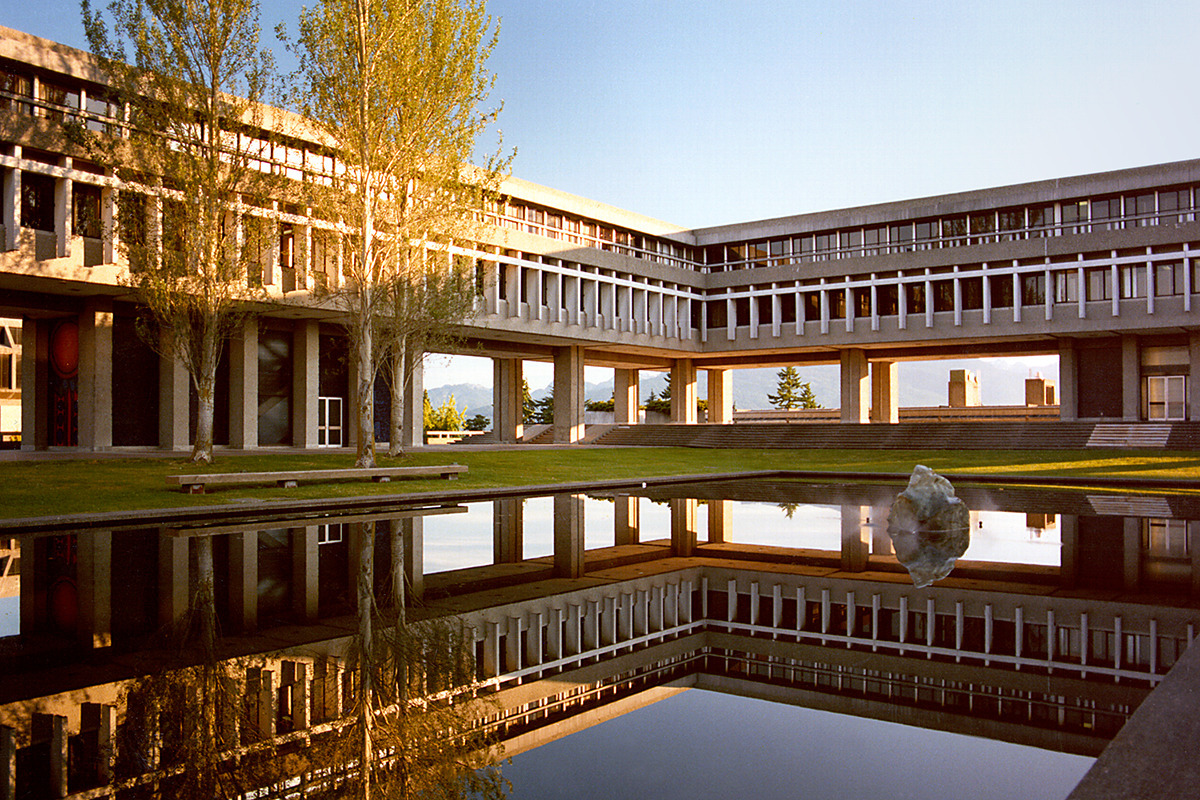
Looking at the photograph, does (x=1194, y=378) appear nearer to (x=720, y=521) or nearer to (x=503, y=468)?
(x=503, y=468)

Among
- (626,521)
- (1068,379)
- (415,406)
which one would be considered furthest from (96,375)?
(1068,379)

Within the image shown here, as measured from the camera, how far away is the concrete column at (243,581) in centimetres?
780

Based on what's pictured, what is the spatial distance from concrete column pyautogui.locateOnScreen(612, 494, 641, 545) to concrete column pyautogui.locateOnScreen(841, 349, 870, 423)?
35051 millimetres

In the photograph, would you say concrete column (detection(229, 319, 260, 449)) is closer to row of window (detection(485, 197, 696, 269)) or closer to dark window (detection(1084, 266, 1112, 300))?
row of window (detection(485, 197, 696, 269))

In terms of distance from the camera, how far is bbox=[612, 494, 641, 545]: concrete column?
44.4ft

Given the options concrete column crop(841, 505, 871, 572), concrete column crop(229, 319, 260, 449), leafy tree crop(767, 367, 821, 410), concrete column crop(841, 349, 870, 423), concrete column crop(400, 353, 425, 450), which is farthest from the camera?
leafy tree crop(767, 367, 821, 410)

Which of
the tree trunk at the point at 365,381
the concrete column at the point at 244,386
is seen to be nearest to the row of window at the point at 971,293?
the concrete column at the point at 244,386

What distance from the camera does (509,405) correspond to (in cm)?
5562

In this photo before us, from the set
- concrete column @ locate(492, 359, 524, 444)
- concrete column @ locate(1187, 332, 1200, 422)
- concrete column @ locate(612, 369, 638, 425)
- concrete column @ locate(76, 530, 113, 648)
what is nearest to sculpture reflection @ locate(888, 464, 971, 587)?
concrete column @ locate(76, 530, 113, 648)

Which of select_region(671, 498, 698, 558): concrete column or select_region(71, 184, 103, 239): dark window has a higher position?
select_region(71, 184, 103, 239): dark window

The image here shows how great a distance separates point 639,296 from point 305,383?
70.8 ft

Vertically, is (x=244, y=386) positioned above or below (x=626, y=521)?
above

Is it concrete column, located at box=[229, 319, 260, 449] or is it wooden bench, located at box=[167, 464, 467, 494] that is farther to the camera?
concrete column, located at box=[229, 319, 260, 449]

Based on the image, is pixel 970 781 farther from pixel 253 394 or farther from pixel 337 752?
pixel 253 394
